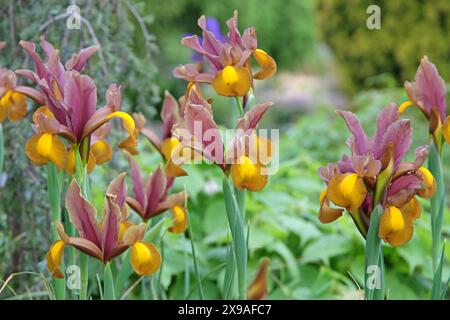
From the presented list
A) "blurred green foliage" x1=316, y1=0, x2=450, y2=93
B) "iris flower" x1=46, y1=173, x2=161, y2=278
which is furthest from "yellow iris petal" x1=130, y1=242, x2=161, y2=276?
"blurred green foliage" x1=316, y1=0, x2=450, y2=93

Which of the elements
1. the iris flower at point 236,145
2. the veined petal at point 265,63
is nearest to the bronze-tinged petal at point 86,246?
the iris flower at point 236,145

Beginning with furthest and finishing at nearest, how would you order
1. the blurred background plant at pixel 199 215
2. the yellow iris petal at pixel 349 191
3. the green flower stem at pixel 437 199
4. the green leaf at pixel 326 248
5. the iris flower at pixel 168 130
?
the green leaf at pixel 326 248 → the blurred background plant at pixel 199 215 → the iris flower at pixel 168 130 → the green flower stem at pixel 437 199 → the yellow iris petal at pixel 349 191

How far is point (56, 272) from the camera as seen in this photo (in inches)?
62.3

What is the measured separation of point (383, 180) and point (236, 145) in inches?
10.5

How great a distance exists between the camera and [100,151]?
1755mm

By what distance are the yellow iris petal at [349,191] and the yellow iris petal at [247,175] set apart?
0.13 m

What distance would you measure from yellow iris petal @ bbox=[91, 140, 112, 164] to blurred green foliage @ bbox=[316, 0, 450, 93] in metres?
5.11

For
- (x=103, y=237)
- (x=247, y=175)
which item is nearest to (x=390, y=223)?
(x=247, y=175)

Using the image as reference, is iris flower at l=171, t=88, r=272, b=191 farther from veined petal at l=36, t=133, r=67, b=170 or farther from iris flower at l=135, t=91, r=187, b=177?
iris flower at l=135, t=91, r=187, b=177

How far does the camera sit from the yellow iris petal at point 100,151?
68.9 inches

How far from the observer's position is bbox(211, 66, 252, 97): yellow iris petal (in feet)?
5.16

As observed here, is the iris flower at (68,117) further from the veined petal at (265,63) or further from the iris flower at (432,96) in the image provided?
the iris flower at (432,96)

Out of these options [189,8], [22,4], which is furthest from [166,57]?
[22,4]

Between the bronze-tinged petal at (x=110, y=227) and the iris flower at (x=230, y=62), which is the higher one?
the iris flower at (x=230, y=62)
